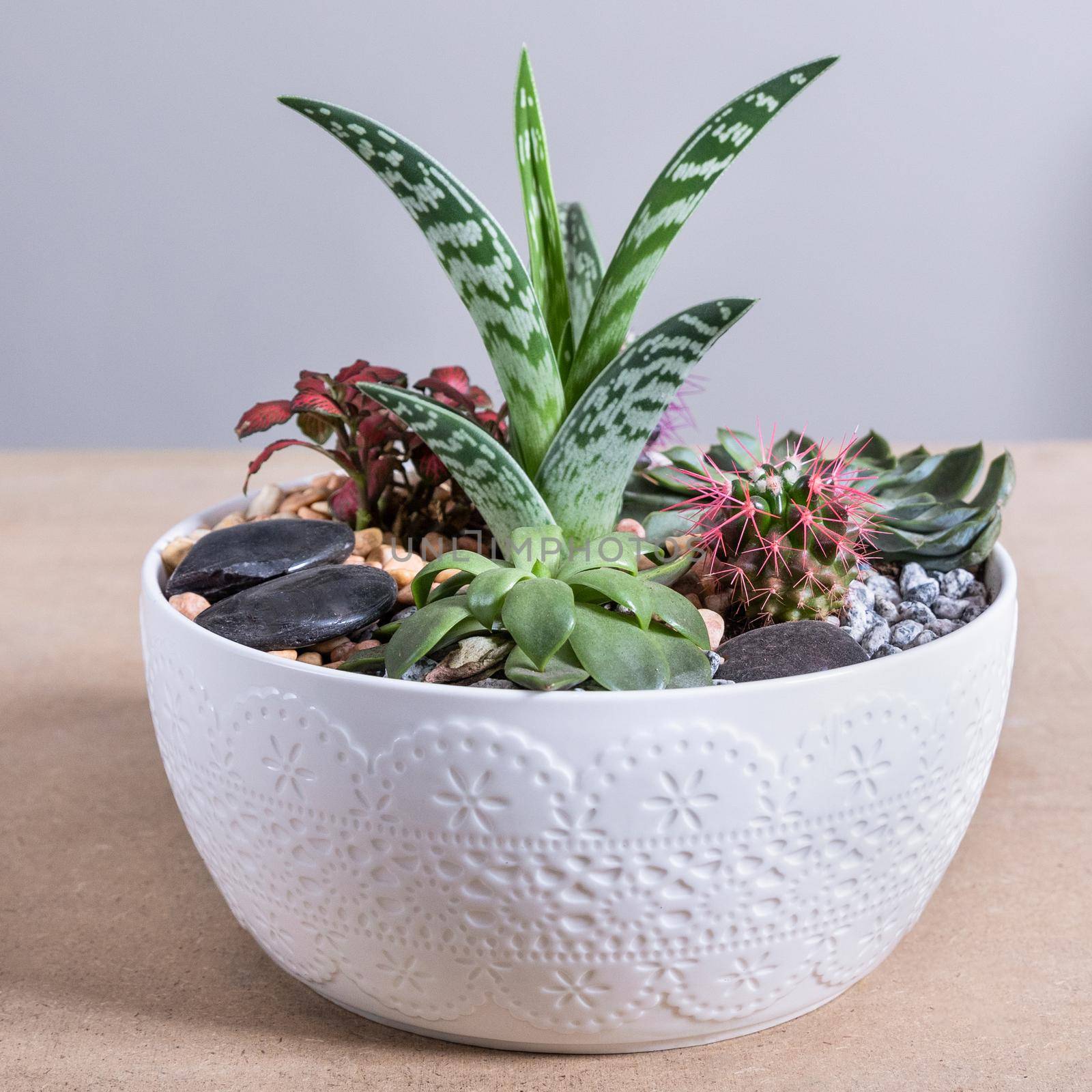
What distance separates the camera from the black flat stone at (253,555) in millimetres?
918

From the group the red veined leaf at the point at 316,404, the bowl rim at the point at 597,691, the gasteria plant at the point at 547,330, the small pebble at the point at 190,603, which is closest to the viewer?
the bowl rim at the point at 597,691

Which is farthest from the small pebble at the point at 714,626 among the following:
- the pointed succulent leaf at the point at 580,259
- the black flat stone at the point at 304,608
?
the pointed succulent leaf at the point at 580,259

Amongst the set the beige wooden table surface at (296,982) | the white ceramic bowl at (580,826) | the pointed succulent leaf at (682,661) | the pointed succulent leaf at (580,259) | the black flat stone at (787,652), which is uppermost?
the pointed succulent leaf at (580,259)

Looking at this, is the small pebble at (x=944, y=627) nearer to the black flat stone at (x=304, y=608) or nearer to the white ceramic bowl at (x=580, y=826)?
the white ceramic bowl at (x=580, y=826)

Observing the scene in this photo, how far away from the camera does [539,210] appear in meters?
0.96

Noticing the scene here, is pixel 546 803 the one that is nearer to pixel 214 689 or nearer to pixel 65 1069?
pixel 214 689

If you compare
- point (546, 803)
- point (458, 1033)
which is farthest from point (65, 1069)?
point (546, 803)

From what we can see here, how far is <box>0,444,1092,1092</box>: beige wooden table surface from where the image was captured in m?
0.78

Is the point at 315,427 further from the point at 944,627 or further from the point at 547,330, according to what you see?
the point at 944,627

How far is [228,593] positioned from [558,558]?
0.86 ft

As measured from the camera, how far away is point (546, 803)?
68 centimetres

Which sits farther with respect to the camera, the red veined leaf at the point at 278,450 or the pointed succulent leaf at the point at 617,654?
the red veined leaf at the point at 278,450

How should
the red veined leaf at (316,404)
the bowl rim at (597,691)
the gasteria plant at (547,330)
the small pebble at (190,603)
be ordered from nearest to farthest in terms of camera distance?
the bowl rim at (597,691) → the gasteria plant at (547,330) → the small pebble at (190,603) → the red veined leaf at (316,404)

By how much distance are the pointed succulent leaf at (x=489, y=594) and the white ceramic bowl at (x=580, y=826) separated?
79 millimetres
